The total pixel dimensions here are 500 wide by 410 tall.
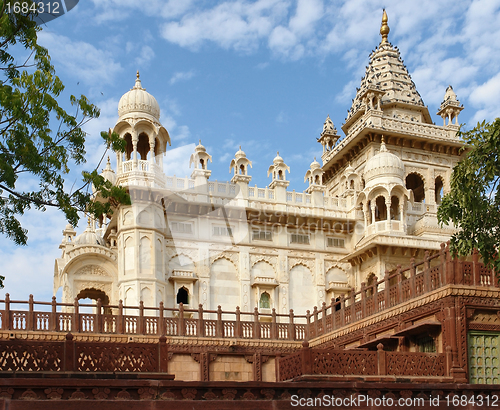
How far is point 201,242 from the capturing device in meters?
30.4

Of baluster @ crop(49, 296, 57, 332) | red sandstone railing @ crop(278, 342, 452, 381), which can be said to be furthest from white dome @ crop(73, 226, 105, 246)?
red sandstone railing @ crop(278, 342, 452, 381)

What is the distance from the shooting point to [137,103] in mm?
29812

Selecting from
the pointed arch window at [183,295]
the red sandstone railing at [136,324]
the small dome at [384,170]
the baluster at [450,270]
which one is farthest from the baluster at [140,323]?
the small dome at [384,170]

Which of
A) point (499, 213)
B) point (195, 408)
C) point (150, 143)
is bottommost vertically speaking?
point (195, 408)

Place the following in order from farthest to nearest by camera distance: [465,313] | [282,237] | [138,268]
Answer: [282,237] < [138,268] < [465,313]

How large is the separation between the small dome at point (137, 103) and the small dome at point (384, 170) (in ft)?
33.7

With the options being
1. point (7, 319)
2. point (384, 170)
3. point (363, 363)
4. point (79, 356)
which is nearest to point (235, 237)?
point (384, 170)

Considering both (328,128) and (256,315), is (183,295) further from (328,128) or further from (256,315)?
(328,128)

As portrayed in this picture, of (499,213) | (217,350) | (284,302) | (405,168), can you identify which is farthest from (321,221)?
(499,213)

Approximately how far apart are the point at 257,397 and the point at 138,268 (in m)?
16.5

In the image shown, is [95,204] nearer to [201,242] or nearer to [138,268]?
[138,268]

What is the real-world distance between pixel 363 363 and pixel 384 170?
1733cm

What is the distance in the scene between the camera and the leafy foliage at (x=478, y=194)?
14.4m

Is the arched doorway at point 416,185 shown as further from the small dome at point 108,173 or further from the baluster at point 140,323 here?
the baluster at point 140,323
